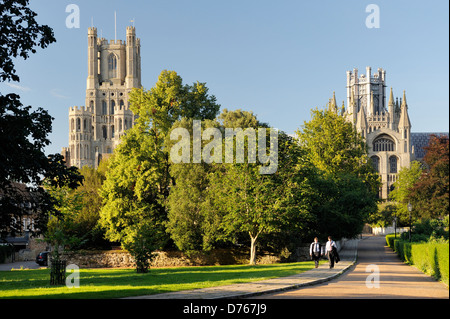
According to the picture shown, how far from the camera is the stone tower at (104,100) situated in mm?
164250

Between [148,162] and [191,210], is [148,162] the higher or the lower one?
the higher one

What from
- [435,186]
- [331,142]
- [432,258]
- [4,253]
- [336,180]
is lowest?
[4,253]

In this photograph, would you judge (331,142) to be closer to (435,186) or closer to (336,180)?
(336,180)

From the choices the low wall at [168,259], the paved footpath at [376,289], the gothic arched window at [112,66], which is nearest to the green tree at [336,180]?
the low wall at [168,259]

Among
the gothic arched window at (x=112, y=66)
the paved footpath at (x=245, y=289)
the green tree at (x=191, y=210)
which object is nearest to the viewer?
the paved footpath at (x=245, y=289)

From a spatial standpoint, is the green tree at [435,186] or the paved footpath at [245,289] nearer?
the paved footpath at [245,289]

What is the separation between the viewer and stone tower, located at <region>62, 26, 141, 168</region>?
16425cm

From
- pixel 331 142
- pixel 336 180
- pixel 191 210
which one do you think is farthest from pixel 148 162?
pixel 331 142

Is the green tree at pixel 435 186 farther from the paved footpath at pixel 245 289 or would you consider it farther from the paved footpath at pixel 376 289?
the paved footpath at pixel 245 289

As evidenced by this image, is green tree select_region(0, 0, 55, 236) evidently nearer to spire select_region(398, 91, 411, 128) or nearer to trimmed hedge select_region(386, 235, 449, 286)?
trimmed hedge select_region(386, 235, 449, 286)

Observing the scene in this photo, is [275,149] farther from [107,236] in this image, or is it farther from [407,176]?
[407,176]

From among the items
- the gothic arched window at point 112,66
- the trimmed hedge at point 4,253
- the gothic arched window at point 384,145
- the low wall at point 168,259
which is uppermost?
the gothic arched window at point 112,66

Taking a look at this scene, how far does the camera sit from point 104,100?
175 meters
